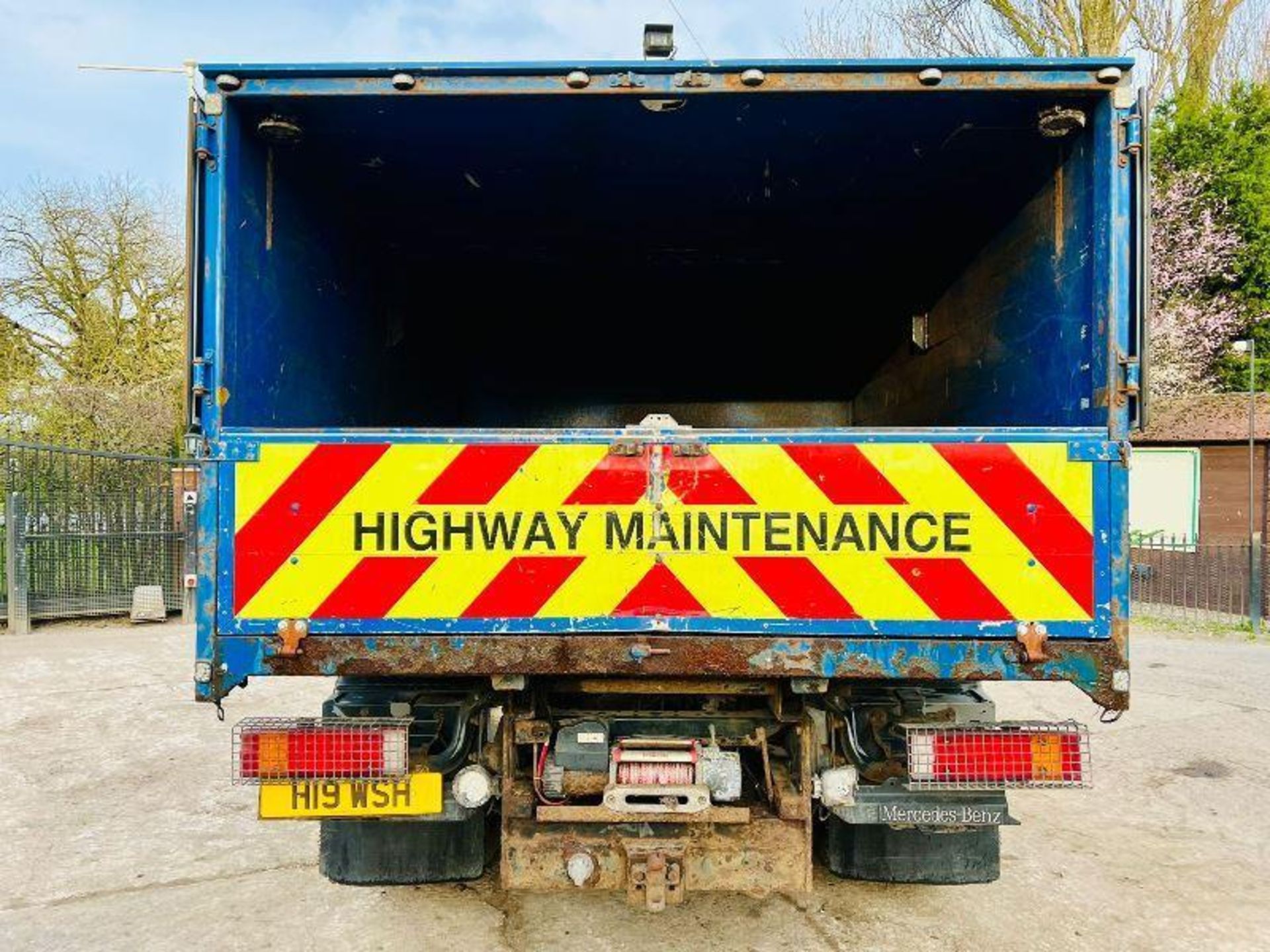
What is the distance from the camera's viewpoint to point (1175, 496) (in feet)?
42.4

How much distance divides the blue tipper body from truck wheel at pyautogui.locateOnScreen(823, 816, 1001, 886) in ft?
2.74

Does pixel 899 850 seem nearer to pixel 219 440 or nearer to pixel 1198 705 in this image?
pixel 219 440

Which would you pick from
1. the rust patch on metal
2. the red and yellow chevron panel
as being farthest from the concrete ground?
the red and yellow chevron panel

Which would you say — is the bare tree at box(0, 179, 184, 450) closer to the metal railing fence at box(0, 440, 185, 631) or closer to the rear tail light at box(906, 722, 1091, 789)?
A: the metal railing fence at box(0, 440, 185, 631)

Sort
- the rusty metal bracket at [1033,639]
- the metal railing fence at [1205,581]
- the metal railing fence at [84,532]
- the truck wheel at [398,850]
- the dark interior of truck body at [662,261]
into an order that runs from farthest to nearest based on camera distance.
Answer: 1. the metal railing fence at [1205,581]
2. the metal railing fence at [84,532]
3. the truck wheel at [398,850]
4. the dark interior of truck body at [662,261]
5. the rusty metal bracket at [1033,639]

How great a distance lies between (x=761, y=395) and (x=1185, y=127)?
1652cm

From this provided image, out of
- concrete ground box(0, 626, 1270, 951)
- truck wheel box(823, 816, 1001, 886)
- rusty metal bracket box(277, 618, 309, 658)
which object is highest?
rusty metal bracket box(277, 618, 309, 658)

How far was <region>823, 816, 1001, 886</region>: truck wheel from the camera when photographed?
2904 mm

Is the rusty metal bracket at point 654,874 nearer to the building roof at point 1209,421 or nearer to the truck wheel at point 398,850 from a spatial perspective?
the truck wheel at point 398,850

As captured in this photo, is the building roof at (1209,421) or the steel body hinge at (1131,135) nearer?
the steel body hinge at (1131,135)

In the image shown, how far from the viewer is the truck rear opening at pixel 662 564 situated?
7.80 feet

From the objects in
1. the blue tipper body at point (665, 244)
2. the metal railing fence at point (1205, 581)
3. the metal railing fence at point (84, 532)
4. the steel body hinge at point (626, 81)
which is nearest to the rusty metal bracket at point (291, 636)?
the blue tipper body at point (665, 244)

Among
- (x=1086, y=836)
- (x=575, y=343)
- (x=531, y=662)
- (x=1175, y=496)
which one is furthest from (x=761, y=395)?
(x=1175, y=496)

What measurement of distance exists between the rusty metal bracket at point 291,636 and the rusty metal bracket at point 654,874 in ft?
3.48
